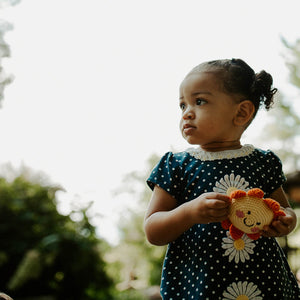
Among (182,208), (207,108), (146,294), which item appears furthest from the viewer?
(146,294)

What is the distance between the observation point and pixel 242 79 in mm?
851

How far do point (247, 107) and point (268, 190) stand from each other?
205mm

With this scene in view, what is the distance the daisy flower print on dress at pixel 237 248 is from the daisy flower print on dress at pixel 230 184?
91 millimetres

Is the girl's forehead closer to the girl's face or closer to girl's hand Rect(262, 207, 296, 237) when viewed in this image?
the girl's face

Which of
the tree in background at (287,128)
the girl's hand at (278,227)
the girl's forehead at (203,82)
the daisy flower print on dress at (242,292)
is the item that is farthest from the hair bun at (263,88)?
the tree in background at (287,128)

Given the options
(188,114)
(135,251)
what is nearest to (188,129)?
(188,114)

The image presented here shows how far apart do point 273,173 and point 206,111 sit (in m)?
0.23

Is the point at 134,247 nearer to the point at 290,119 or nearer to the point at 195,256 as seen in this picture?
the point at 290,119

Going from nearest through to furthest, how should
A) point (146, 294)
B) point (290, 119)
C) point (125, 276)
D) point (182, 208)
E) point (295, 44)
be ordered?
point (182, 208), point (295, 44), point (290, 119), point (146, 294), point (125, 276)

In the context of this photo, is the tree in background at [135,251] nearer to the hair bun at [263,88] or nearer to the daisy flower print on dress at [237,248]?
the hair bun at [263,88]

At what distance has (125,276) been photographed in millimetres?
3994

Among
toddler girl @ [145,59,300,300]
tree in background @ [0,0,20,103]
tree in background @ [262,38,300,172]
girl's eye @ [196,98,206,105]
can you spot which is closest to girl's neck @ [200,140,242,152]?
toddler girl @ [145,59,300,300]

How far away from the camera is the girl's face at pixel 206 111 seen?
0.81 m

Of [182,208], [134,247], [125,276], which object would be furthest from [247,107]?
[125,276]
